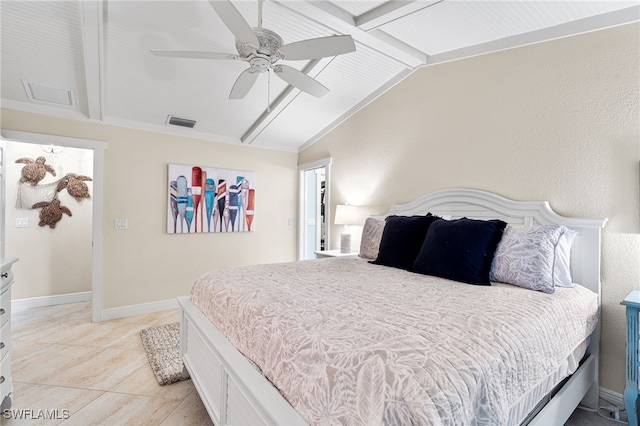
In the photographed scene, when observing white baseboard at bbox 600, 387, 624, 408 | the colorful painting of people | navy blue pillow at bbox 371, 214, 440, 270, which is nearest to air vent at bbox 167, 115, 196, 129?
the colorful painting of people

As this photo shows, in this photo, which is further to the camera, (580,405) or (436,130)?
(436,130)

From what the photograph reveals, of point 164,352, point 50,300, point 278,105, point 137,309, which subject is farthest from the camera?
point 50,300

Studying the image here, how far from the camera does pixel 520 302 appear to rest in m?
1.59

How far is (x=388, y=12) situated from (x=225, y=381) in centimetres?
263

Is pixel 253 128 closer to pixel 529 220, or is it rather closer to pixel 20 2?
pixel 20 2

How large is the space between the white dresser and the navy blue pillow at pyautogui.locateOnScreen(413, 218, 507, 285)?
2.66 m

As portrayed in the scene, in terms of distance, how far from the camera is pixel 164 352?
8.96 ft

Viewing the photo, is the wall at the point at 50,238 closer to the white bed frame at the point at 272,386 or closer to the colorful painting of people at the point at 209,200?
the colorful painting of people at the point at 209,200

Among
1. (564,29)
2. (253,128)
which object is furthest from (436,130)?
(253,128)

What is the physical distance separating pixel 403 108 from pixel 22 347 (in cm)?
442

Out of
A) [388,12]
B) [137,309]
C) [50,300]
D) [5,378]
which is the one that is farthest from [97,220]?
[388,12]

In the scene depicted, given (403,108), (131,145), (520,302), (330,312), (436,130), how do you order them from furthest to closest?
(131,145) → (403,108) → (436,130) → (520,302) → (330,312)

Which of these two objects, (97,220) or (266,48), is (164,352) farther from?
(266,48)

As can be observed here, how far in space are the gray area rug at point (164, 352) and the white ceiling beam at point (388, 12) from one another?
3.07 meters
